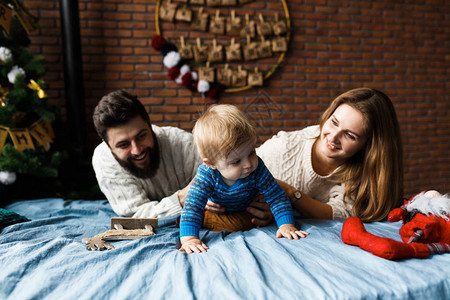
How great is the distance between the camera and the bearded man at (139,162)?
162cm

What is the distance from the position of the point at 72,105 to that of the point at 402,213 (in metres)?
2.75

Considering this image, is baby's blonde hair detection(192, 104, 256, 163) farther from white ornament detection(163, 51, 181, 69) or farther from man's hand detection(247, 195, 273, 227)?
white ornament detection(163, 51, 181, 69)

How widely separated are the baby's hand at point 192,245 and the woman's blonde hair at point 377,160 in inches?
31.8

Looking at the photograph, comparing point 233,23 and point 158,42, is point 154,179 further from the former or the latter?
point 233,23

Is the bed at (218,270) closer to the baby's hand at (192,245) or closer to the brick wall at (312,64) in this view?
the baby's hand at (192,245)

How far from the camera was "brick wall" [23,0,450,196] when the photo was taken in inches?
128

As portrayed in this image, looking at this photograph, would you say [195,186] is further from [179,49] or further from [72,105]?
[179,49]

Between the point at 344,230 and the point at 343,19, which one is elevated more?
the point at 343,19

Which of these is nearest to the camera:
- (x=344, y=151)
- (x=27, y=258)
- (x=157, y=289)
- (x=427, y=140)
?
(x=157, y=289)

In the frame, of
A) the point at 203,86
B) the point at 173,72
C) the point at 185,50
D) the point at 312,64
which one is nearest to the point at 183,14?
the point at 185,50

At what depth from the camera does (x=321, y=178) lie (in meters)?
1.71

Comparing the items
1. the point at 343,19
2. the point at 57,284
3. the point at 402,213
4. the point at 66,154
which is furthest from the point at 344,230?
the point at 343,19

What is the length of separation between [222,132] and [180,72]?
2345 millimetres

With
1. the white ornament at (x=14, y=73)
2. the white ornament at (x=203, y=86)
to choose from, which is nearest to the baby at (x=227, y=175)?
the white ornament at (x=14, y=73)
